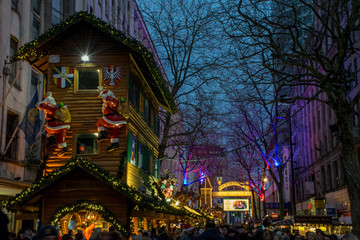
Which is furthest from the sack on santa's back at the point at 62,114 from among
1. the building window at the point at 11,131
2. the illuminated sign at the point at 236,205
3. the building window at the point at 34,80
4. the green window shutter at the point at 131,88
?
the illuminated sign at the point at 236,205

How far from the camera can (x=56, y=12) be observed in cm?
3023

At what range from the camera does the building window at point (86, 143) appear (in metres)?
20.1

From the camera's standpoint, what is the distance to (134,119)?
2175cm

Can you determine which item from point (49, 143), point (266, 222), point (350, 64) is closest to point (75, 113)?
point (49, 143)

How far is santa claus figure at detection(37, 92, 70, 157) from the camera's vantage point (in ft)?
62.6

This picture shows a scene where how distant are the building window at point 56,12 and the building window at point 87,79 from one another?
33.7 ft

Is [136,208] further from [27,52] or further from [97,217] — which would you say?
[27,52]

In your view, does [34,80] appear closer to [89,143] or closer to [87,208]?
[89,143]

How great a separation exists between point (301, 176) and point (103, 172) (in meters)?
48.2

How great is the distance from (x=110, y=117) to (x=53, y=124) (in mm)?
2386

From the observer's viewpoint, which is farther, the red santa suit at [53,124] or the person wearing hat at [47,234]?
the red santa suit at [53,124]

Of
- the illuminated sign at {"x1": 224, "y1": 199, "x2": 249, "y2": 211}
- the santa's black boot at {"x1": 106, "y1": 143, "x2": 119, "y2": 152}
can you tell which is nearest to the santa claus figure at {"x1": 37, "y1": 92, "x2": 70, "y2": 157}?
the santa's black boot at {"x1": 106, "y1": 143, "x2": 119, "y2": 152}

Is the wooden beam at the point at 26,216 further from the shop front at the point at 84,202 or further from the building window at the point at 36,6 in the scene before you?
the building window at the point at 36,6

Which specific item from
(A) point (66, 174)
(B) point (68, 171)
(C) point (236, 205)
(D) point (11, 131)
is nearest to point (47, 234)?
(B) point (68, 171)
